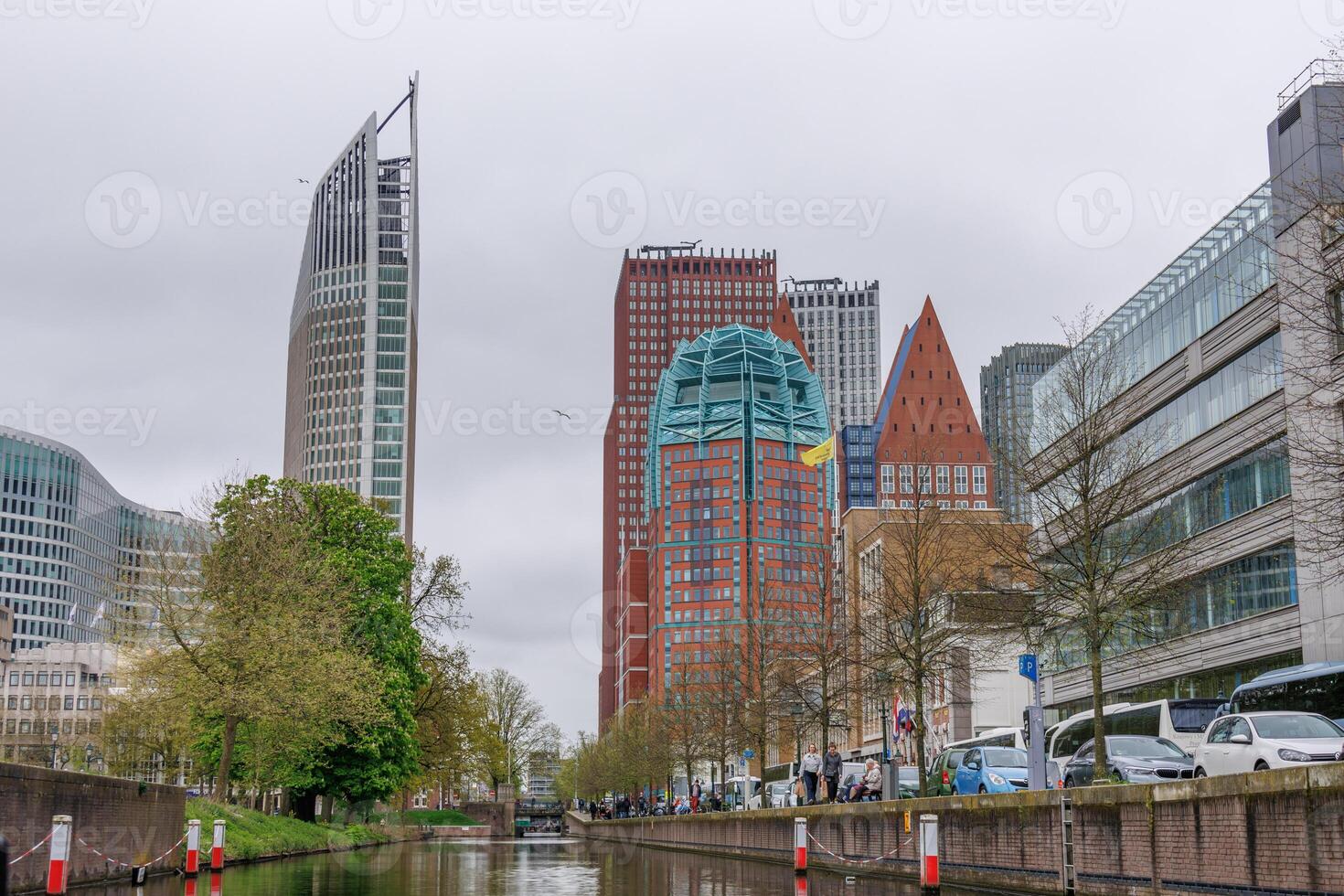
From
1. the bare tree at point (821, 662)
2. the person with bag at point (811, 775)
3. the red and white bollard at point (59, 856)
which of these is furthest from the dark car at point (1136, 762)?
the red and white bollard at point (59, 856)

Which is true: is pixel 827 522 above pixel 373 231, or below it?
below

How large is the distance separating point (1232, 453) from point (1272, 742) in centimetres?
3250

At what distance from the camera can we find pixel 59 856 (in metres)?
19.5

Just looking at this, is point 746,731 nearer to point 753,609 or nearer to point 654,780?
point 753,609

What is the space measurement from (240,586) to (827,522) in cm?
16289

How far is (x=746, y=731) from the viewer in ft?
190

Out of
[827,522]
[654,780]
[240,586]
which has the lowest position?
[654,780]

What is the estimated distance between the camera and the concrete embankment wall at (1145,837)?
1427 cm

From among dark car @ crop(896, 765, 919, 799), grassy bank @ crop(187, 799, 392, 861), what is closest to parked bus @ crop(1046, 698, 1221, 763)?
dark car @ crop(896, 765, 919, 799)

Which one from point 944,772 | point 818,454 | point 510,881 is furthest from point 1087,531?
point 818,454

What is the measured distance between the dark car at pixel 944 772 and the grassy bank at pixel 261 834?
17.2 m

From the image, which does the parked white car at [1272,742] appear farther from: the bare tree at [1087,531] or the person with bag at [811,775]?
the person with bag at [811,775]

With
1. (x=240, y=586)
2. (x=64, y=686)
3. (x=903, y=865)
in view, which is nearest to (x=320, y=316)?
(x=64, y=686)

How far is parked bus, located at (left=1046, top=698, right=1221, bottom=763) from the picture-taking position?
Answer: 39.1 metres
